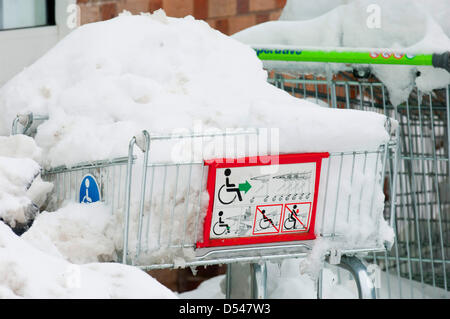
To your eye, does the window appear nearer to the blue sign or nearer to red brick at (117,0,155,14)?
red brick at (117,0,155,14)

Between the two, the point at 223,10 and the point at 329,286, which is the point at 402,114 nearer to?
the point at 329,286

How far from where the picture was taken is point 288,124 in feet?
6.68

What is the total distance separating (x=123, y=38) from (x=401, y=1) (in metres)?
1.17

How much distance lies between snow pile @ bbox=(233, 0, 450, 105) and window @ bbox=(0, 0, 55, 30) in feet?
3.12

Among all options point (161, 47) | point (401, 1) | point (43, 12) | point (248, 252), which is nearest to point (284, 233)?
point (248, 252)

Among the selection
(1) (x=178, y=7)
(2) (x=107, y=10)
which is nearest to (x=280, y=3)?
(1) (x=178, y=7)

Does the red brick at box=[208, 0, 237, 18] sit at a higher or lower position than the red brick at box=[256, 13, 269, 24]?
higher

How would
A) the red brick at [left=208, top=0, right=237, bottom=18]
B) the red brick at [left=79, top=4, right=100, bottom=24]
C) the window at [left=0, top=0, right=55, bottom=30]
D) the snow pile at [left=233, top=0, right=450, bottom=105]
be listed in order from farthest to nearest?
the red brick at [left=208, top=0, right=237, bottom=18], the red brick at [left=79, top=4, right=100, bottom=24], the window at [left=0, top=0, right=55, bottom=30], the snow pile at [left=233, top=0, right=450, bottom=105]

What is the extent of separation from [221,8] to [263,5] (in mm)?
206

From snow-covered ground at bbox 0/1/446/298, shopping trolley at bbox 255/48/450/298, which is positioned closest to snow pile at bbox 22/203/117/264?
snow-covered ground at bbox 0/1/446/298

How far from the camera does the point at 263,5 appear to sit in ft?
12.7

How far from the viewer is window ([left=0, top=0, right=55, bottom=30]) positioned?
10.9 feet

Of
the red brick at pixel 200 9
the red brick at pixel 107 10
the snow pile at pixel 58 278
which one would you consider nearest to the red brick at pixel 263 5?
the red brick at pixel 200 9

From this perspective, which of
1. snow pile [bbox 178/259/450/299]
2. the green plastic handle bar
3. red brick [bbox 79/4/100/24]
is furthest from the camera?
red brick [bbox 79/4/100/24]
